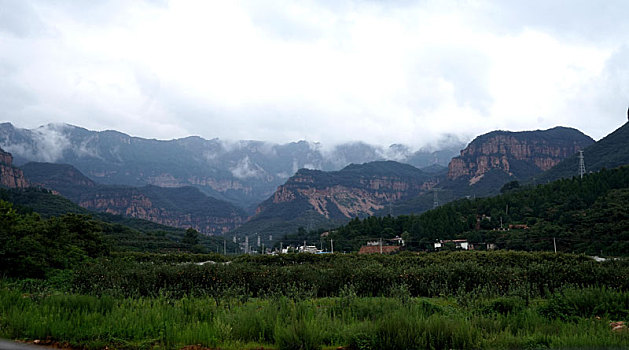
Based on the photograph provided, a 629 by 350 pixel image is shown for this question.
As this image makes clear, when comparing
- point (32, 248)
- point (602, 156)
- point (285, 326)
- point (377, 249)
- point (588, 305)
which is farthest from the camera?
point (602, 156)

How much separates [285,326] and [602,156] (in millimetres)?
147848

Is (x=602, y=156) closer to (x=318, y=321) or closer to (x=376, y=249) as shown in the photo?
(x=376, y=249)

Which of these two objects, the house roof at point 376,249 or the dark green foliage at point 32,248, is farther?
the house roof at point 376,249

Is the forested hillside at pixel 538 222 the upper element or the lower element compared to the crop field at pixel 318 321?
upper

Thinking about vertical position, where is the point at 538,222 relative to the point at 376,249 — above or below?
above

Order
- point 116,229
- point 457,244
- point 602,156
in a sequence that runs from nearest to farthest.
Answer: point 457,244 → point 116,229 → point 602,156

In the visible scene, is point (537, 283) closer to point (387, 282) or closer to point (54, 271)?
point (387, 282)

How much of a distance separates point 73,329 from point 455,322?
696 cm

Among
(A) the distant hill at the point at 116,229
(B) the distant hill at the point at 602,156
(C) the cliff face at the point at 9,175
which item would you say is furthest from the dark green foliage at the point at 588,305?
(C) the cliff face at the point at 9,175

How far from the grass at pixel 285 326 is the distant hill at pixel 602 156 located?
130233mm

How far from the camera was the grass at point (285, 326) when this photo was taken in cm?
798

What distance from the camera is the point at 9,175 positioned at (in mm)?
167375

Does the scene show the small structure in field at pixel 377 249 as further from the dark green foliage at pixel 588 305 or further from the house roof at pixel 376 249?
the dark green foliage at pixel 588 305

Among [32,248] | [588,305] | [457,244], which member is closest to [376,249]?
[457,244]
